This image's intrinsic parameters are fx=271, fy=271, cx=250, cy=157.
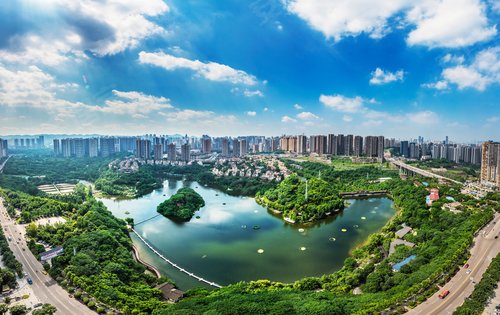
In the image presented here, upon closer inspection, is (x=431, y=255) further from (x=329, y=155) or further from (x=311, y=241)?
(x=329, y=155)

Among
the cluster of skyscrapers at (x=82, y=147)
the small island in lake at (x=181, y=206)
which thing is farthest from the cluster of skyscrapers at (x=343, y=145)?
the cluster of skyscrapers at (x=82, y=147)

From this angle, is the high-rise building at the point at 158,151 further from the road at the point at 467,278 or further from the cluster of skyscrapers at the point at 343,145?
the road at the point at 467,278

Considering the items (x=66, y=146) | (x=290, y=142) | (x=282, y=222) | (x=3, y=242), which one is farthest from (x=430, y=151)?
(x=66, y=146)

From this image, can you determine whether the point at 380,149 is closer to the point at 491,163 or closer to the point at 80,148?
the point at 491,163

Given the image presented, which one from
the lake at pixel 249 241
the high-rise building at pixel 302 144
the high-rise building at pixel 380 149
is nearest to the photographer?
the lake at pixel 249 241

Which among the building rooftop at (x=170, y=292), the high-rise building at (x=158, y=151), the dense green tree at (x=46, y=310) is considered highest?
the high-rise building at (x=158, y=151)

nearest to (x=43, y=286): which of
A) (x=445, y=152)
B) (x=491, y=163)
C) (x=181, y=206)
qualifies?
(x=181, y=206)
